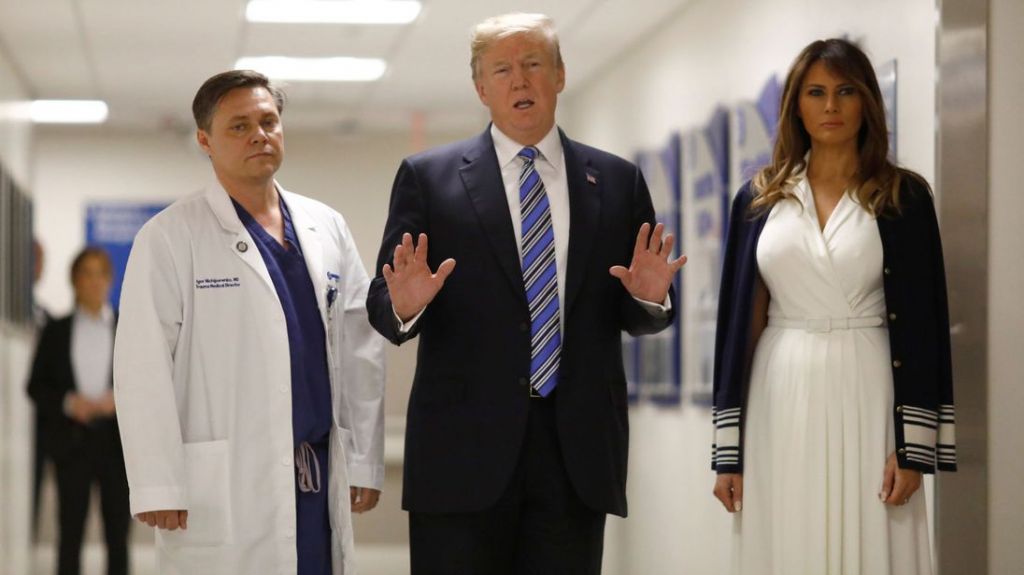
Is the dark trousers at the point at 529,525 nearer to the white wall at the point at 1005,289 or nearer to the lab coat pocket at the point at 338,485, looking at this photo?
the lab coat pocket at the point at 338,485

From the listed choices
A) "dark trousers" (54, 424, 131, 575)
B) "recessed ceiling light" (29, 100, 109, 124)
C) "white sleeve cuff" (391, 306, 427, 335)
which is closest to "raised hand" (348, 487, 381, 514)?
"white sleeve cuff" (391, 306, 427, 335)

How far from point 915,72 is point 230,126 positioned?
6.15ft

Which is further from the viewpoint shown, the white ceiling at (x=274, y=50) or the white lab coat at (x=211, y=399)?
the white ceiling at (x=274, y=50)

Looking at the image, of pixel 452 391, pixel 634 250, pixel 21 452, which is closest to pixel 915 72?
pixel 634 250

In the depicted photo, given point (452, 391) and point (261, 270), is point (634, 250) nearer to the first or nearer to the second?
point (452, 391)

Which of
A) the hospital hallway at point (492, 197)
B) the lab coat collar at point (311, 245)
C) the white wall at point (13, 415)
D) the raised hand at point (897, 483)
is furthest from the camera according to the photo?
the white wall at point (13, 415)

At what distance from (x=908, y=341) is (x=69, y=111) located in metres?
3.10

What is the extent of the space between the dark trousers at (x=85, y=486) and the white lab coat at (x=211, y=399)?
109 inches

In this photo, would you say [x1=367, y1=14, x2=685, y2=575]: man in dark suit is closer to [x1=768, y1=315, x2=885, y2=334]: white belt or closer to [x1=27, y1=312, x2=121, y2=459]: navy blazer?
[x1=768, y1=315, x2=885, y2=334]: white belt

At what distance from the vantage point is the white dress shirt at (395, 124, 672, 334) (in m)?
2.98

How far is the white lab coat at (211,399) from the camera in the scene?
2.97m

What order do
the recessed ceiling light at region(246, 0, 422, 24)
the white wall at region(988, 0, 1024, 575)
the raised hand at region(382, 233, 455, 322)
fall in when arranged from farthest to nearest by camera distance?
1. the recessed ceiling light at region(246, 0, 422, 24)
2. the white wall at region(988, 0, 1024, 575)
3. the raised hand at region(382, 233, 455, 322)

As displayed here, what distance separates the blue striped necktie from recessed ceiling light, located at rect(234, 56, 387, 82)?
6.23 feet

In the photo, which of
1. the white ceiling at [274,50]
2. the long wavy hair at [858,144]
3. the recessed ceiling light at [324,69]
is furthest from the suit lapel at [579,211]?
the recessed ceiling light at [324,69]
